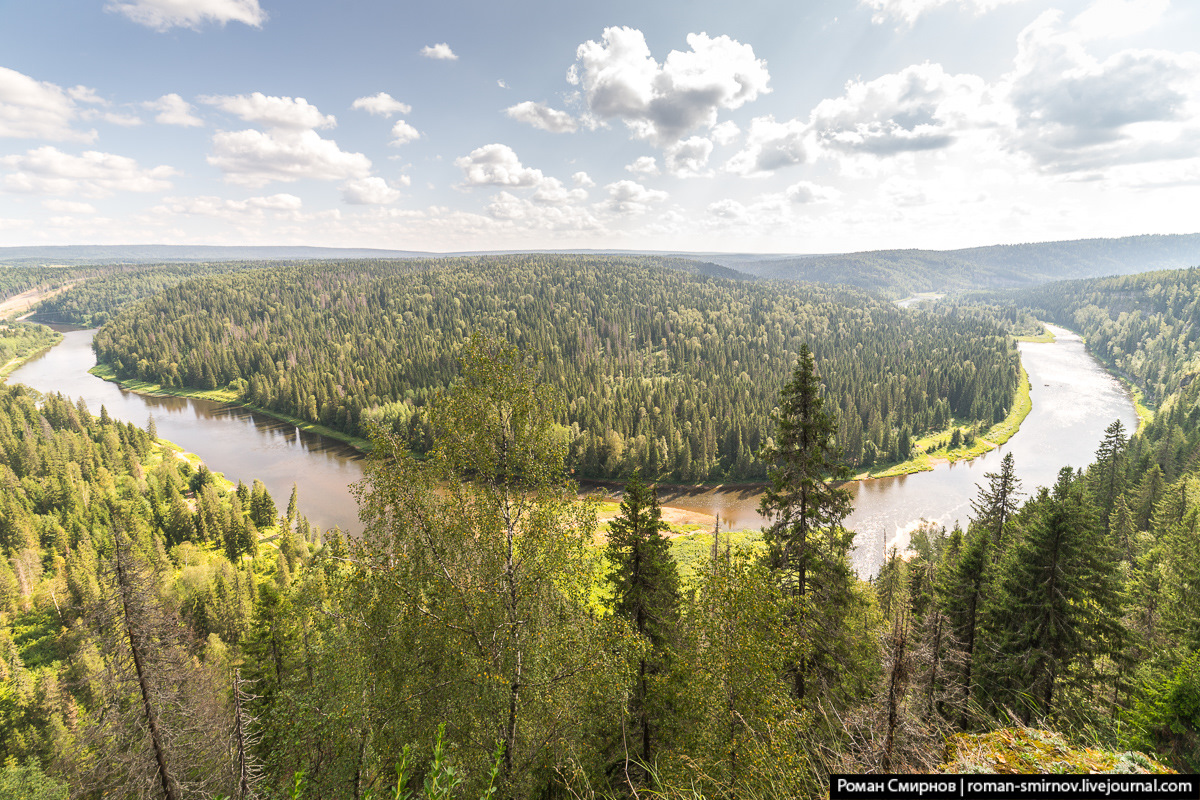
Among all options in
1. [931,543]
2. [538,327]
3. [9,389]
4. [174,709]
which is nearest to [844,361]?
[931,543]

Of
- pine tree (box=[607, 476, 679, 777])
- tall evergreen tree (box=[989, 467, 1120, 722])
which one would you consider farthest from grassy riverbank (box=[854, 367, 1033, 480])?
pine tree (box=[607, 476, 679, 777])

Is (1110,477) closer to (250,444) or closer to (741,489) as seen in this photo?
(741,489)

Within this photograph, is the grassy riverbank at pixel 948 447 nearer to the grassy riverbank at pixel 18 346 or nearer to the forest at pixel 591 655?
the forest at pixel 591 655

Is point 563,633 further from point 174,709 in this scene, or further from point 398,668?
point 174,709

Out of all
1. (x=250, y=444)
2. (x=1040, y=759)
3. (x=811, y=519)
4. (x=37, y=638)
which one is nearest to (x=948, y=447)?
(x=811, y=519)

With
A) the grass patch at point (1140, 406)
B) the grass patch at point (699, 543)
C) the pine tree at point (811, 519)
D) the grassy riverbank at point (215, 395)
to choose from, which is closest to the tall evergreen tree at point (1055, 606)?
the pine tree at point (811, 519)
